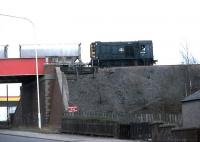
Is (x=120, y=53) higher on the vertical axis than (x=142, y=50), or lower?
lower

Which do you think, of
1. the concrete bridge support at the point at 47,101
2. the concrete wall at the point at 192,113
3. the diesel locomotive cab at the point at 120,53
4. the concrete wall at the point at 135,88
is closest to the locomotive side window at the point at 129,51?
the diesel locomotive cab at the point at 120,53

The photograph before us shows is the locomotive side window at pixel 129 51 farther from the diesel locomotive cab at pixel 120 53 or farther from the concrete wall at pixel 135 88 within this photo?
the concrete wall at pixel 135 88

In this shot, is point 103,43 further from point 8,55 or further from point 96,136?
point 96,136

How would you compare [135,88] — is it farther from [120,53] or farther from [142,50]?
[142,50]

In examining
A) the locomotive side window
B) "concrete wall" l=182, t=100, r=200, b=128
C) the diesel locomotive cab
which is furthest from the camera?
the locomotive side window

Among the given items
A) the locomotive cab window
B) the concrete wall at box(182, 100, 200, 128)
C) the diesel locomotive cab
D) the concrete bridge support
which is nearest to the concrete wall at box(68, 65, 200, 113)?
the concrete bridge support

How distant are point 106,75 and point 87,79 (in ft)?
9.87

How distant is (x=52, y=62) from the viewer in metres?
67.1

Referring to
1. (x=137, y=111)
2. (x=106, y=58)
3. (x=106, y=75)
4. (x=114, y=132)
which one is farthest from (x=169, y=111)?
(x=114, y=132)

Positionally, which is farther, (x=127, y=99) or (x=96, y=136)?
(x=127, y=99)

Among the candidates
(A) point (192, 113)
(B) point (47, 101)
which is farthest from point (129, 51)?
(A) point (192, 113)

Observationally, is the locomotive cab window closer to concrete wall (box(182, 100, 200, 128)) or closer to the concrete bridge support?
the concrete bridge support

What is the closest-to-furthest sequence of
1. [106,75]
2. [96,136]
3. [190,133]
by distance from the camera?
[190,133] → [96,136] → [106,75]

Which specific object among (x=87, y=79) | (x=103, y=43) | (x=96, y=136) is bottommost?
(x=96, y=136)
